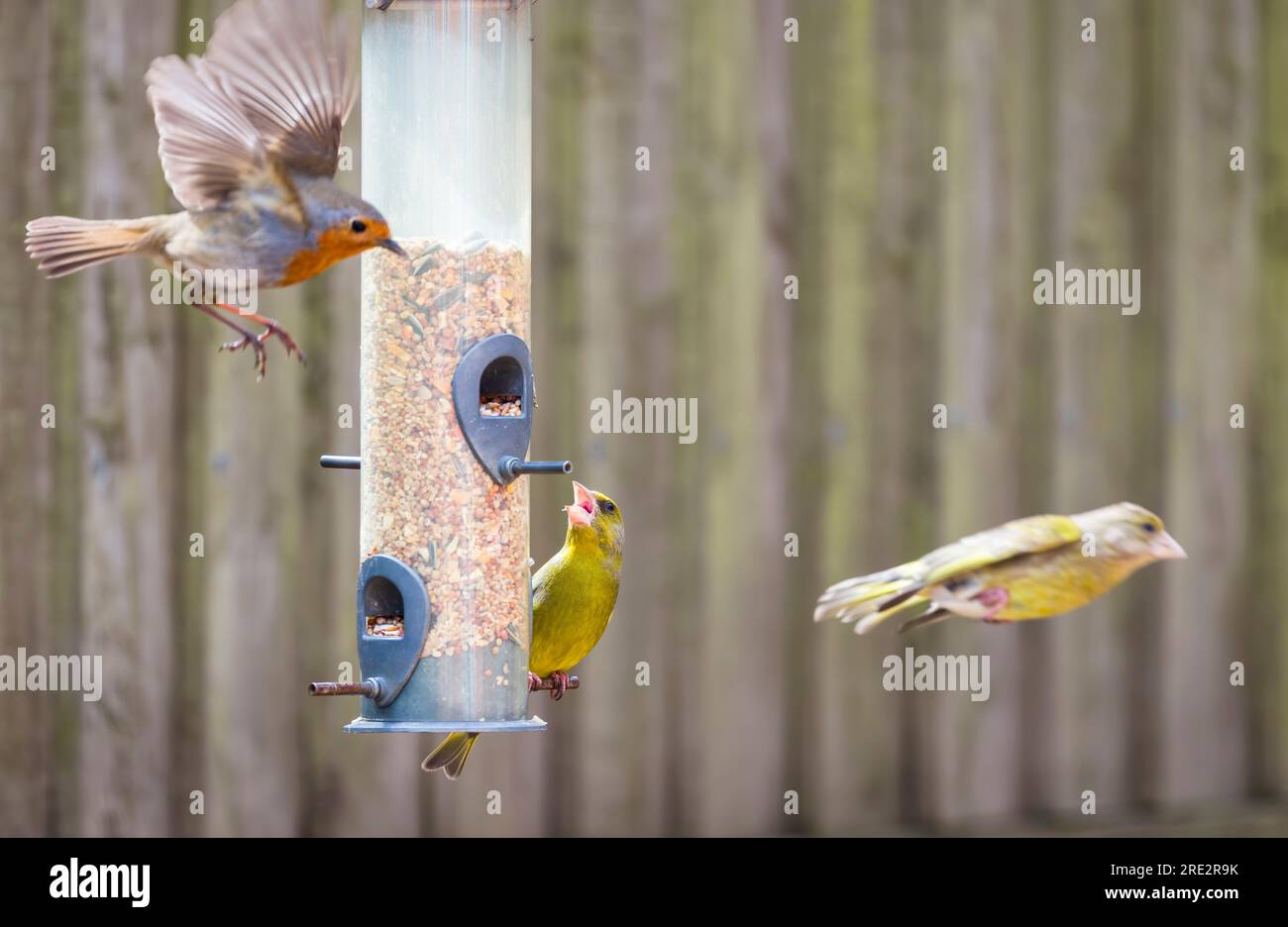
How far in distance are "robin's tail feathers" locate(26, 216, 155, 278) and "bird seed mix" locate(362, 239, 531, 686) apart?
21.1 inches

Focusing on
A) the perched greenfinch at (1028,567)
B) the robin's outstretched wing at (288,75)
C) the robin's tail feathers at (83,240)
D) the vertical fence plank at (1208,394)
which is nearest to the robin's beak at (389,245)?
the robin's outstretched wing at (288,75)

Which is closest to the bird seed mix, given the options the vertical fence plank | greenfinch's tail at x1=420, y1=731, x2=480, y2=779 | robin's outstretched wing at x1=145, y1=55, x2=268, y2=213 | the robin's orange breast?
greenfinch's tail at x1=420, y1=731, x2=480, y2=779

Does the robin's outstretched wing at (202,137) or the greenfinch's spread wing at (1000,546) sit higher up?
the robin's outstretched wing at (202,137)

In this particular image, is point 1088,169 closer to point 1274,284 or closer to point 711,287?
point 1274,284

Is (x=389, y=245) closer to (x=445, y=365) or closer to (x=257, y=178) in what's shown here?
(x=257, y=178)

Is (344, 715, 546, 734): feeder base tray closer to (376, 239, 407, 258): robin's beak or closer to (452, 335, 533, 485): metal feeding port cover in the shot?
(452, 335, 533, 485): metal feeding port cover

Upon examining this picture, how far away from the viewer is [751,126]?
5.25 metres

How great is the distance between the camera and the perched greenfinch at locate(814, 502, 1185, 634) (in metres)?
4.28

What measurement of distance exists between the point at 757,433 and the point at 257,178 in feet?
7.23

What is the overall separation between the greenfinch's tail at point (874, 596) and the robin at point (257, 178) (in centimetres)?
164

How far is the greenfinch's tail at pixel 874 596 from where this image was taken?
4.42 metres

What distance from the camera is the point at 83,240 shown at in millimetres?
3350

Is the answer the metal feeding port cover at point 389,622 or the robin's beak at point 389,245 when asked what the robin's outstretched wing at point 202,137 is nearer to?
the robin's beak at point 389,245

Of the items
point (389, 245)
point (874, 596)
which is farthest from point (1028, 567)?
point (389, 245)
